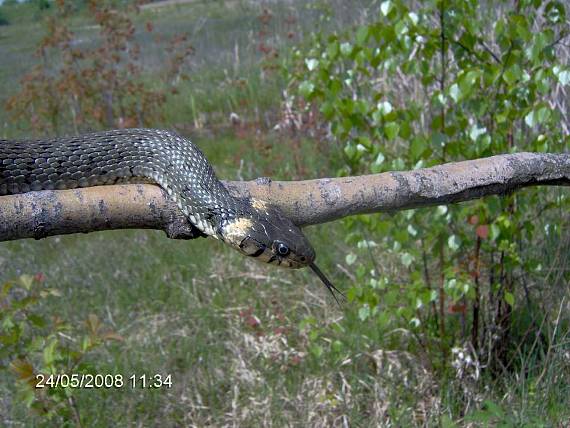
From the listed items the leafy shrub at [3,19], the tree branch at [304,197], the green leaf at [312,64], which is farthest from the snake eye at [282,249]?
the leafy shrub at [3,19]

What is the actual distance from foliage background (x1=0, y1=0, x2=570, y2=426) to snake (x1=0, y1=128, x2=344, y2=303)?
1.77 feet

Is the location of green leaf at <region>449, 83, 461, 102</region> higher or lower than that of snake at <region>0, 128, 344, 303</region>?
higher

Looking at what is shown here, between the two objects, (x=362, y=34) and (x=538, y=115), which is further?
(x=362, y=34)

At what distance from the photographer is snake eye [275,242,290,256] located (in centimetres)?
218

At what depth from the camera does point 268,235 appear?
2.18 metres

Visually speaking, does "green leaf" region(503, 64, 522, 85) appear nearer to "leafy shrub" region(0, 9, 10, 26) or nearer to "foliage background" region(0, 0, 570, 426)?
"foliage background" region(0, 0, 570, 426)

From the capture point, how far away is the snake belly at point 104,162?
237cm

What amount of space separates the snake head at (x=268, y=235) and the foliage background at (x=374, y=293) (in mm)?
867

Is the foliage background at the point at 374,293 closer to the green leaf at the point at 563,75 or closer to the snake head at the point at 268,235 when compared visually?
the green leaf at the point at 563,75

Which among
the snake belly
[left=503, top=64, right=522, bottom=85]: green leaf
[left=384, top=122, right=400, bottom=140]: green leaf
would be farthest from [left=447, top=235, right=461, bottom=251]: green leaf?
the snake belly

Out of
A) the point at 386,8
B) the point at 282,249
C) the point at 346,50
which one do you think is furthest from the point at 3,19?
the point at 282,249

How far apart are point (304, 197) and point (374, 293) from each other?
153 cm

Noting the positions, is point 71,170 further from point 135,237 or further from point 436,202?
point 135,237

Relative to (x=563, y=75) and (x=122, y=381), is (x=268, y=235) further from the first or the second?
(x=122, y=381)
